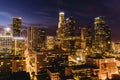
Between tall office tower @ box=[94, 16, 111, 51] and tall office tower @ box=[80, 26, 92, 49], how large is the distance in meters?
2.61

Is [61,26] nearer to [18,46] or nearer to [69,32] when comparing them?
[69,32]

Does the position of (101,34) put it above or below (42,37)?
above

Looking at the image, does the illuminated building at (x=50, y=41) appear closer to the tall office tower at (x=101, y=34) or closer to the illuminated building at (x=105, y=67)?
the tall office tower at (x=101, y=34)

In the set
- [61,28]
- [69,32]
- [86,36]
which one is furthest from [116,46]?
[61,28]

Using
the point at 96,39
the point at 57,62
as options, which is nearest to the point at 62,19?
the point at 96,39

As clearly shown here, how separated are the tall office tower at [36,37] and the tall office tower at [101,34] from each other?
20693mm

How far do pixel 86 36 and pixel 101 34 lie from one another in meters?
6.19

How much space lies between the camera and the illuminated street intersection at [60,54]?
31.6 m

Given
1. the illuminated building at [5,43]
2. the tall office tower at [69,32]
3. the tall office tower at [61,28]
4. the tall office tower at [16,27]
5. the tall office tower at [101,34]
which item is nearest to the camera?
the illuminated building at [5,43]

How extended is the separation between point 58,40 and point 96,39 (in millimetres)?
15088

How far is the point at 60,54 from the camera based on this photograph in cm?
4238

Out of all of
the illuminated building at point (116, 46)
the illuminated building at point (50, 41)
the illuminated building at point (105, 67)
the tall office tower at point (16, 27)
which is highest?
the tall office tower at point (16, 27)

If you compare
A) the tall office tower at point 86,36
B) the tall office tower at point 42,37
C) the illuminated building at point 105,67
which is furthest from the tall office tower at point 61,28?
the illuminated building at point 105,67

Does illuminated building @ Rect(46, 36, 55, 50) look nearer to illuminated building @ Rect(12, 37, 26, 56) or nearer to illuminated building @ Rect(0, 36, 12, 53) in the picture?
illuminated building @ Rect(12, 37, 26, 56)
